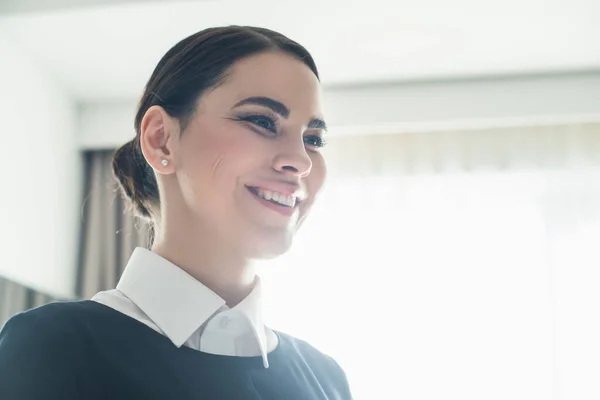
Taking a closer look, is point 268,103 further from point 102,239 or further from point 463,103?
point 102,239

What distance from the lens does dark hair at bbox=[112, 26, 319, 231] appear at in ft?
3.27

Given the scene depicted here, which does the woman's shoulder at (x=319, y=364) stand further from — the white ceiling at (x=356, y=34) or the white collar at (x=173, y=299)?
the white ceiling at (x=356, y=34)

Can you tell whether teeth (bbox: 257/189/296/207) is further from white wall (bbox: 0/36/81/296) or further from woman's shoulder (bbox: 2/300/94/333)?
white wall (bbox: 0/36/81/296)

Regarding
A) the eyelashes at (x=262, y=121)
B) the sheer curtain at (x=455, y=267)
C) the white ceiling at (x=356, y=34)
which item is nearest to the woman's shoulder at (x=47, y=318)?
the eyelashes at (x=262, y=121)

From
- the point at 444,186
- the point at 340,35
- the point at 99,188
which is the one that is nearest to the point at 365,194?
the point at 444,186

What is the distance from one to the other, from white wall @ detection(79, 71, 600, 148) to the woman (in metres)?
2.35

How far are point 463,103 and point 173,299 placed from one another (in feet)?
8.55

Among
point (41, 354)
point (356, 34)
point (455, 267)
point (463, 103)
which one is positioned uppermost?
point (356, 34)

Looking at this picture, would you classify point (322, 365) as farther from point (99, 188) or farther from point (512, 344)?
point (99, 188)

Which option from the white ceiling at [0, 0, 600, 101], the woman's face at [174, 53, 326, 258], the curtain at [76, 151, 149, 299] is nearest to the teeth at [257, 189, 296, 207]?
the woman's face at [174, 53, 326, 258]

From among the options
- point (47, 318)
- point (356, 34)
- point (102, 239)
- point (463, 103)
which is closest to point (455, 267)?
point (463, 103)

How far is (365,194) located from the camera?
348cm

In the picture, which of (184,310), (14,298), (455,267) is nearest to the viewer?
(184,310)

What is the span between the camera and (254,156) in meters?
0.94
